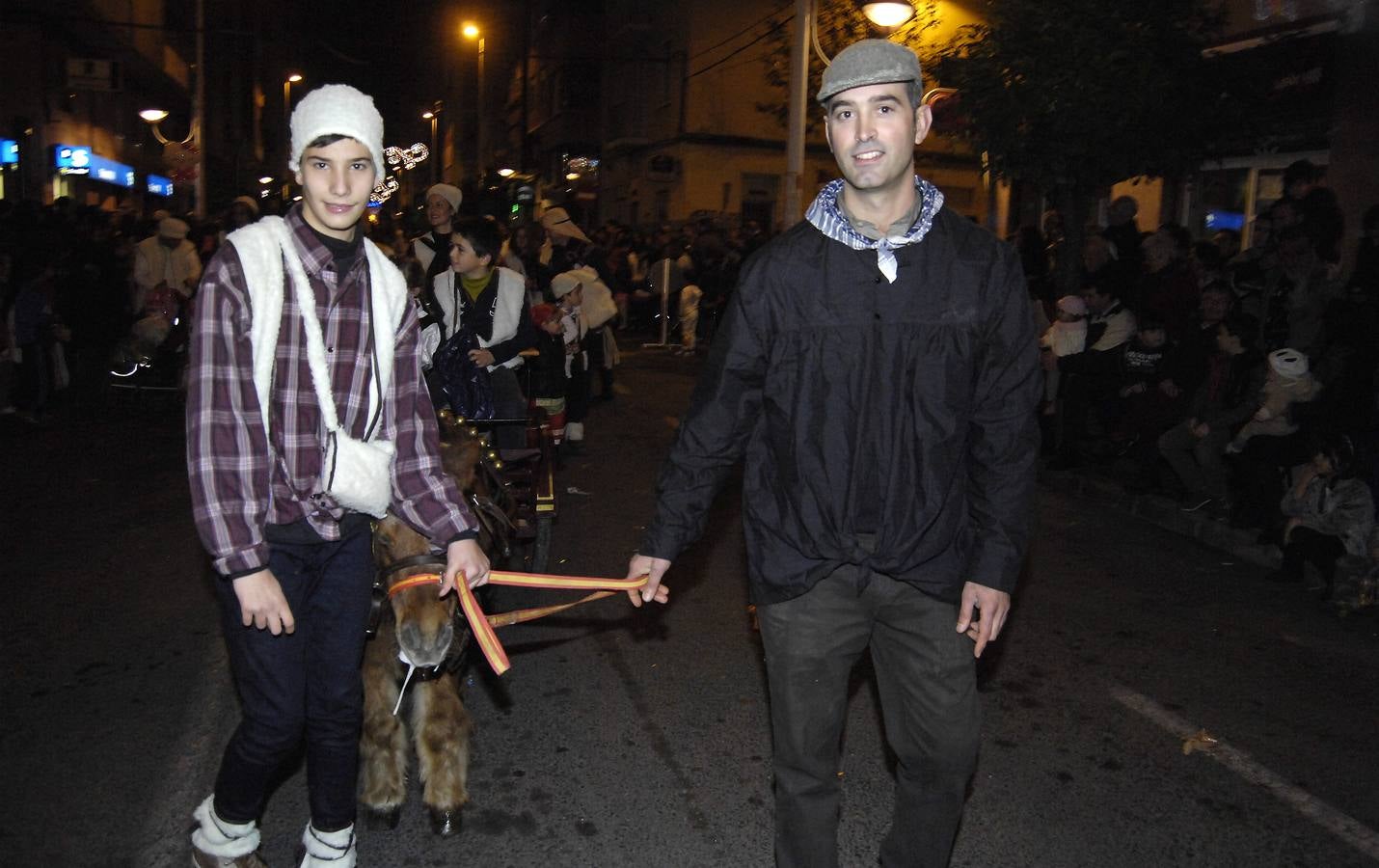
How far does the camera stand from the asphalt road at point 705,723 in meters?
4.16

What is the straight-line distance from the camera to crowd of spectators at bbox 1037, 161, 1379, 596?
741 centimetres

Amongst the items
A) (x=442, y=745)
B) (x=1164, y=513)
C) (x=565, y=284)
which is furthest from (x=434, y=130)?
(x=442, y=745)

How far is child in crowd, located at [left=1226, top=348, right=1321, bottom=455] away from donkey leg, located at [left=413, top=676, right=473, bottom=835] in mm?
6359

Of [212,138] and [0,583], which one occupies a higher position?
[212,138]

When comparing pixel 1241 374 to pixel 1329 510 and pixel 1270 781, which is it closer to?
pixel 1329 510

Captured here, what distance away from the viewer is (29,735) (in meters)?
4.90

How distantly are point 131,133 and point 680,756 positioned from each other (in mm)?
38628

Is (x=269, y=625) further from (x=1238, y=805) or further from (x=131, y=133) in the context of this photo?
(x=131, y=133)

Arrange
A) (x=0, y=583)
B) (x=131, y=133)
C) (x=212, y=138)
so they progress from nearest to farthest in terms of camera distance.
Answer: (x=0, y=583), (x=131, y=133), (x=212, y=138)

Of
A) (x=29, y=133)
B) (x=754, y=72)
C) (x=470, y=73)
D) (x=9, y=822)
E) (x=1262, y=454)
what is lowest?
(x=9, y=822)

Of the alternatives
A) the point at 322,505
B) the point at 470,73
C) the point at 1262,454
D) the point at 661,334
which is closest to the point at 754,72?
the point at 661,334

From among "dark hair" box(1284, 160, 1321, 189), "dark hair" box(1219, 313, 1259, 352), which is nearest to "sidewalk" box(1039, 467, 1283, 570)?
"dark hair" box(1219, 313, 1259, 352)

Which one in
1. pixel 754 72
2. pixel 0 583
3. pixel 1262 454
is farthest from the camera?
pixel 754 72

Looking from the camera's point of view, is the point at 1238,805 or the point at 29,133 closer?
the point at 1238,805
